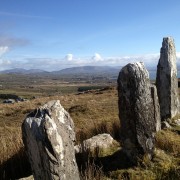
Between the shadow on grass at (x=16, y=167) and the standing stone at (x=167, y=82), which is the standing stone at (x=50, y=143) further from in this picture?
the standing stone at (x=167, y=82)

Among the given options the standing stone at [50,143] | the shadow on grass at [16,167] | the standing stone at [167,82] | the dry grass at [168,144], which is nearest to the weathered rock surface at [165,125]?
the standing stone at [167,82]

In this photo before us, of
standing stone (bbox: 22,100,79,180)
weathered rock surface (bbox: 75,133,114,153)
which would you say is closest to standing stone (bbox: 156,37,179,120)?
weathered rock surface (bbox: 75,133,114,153)

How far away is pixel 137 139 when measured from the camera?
31.9ft

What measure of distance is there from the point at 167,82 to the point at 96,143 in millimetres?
6304

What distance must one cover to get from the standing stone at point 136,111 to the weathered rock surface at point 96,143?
Result: 1166mm

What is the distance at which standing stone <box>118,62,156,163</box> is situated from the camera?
960 cm

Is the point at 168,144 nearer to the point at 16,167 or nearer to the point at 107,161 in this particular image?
the point at 107,161

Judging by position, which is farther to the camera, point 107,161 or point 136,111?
point 107,161

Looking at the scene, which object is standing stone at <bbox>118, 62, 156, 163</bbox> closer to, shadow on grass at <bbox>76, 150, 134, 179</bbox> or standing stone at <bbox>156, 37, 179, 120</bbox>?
shadow on grass at <bbox>76, 150, 134, 179</bbox>

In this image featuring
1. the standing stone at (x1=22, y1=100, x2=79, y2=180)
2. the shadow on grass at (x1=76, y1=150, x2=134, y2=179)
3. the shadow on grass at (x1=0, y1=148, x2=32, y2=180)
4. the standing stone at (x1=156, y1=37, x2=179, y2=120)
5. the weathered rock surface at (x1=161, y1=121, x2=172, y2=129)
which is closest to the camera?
the standing stone at (x1=22, y1=100, x2=79, y2=180)

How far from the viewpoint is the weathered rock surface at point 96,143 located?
10189 millimetres

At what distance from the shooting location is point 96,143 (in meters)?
10.8

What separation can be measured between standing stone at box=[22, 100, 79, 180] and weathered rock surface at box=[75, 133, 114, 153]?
299 cm

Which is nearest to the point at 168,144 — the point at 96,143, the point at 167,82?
the point at 96,143
